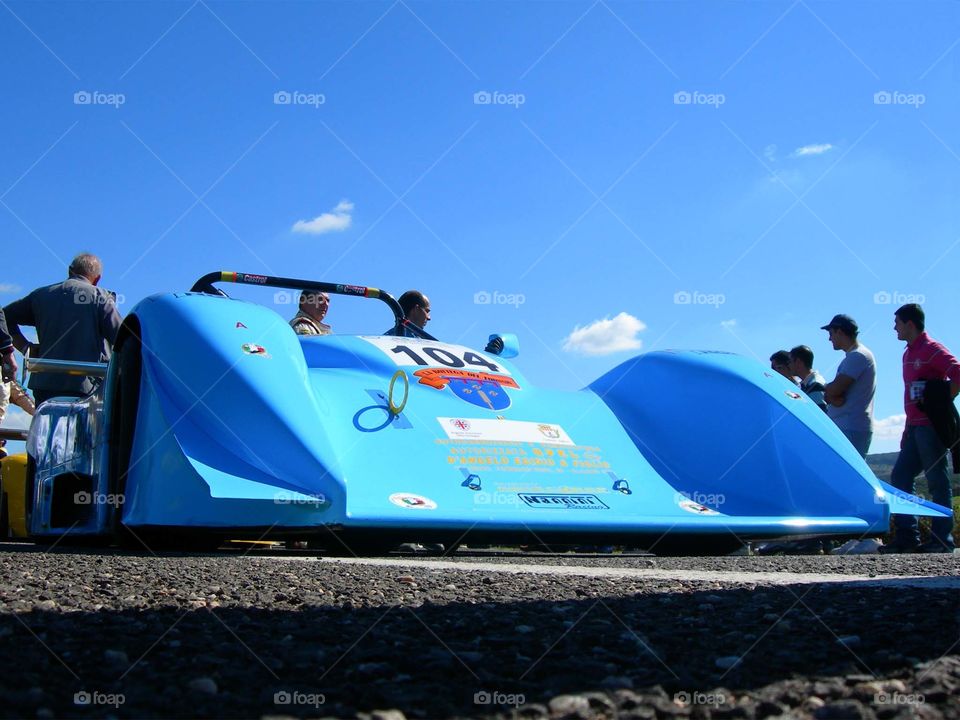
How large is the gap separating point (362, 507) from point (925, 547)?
12.5ft

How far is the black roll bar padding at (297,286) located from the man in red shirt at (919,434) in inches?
133

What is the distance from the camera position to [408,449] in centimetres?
434

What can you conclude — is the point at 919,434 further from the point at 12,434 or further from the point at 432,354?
the point at 12,434

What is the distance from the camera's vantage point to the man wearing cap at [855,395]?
264 inches

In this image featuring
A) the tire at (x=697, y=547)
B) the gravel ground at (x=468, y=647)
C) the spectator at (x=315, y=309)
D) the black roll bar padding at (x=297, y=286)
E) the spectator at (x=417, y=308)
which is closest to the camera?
the gravel ground at (x=468, y=647)

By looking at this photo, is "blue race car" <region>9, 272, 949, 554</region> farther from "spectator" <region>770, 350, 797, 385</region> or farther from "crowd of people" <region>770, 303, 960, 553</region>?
"spectator" <region>770, 350, 797, 385</region>

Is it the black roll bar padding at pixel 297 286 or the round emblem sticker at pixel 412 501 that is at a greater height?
the black roll bar padding at pixel 297 286

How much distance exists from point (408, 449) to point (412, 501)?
45 cm

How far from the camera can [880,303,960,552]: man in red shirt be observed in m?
5.84

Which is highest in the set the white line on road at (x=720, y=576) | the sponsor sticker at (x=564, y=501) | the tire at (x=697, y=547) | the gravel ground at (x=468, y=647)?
the sponsor sticker at (x=564, y=501)

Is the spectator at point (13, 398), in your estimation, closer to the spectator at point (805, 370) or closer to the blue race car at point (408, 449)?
the blue race car at point (408, 449)

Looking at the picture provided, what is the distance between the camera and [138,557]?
12.5 ft

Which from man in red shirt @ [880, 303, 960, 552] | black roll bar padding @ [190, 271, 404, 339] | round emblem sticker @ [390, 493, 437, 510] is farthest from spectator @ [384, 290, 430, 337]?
man in red shirt @ [880, 303, 960, 552]

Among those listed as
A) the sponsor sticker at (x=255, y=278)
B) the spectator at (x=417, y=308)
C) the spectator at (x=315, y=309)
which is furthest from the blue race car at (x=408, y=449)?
the spectator at (x=417, y=308)
